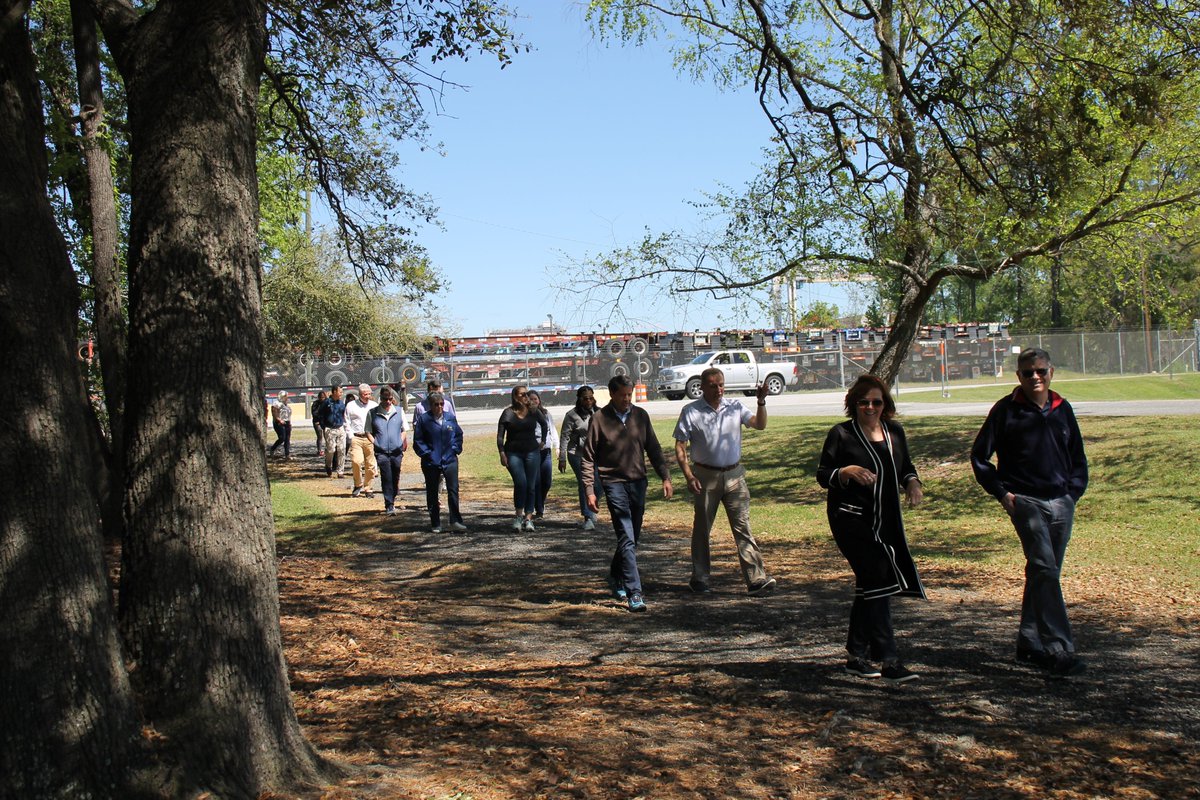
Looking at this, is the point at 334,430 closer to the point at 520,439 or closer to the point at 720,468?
the point at 520,439

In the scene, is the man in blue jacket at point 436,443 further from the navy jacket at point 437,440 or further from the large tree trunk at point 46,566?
the large tree trunk at point 46,566

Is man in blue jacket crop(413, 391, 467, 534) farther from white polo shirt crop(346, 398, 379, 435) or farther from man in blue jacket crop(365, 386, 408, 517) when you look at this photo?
white polo shirt crop(346, 398, 379, 435)

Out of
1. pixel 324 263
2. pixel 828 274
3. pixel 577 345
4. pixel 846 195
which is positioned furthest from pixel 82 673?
pixel 577 345

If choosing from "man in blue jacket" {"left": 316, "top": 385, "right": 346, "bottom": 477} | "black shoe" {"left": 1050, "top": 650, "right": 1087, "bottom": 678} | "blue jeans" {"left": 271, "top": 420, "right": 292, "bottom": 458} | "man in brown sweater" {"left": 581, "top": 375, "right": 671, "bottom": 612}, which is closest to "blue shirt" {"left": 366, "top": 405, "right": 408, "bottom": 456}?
"man in blue jacket" {"left": 316, "top": 385, "right": 346, "bottom": 477}

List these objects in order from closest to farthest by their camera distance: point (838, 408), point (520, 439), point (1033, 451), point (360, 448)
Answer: point (1033, 451)
point (520, 439)
point (360, 448)
point (838, 408)

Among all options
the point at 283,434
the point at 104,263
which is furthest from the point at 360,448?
the point at 283,434

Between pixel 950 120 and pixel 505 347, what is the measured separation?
33.8m

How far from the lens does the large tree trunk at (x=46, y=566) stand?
382 centimetres

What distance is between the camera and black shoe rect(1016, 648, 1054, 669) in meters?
6.29

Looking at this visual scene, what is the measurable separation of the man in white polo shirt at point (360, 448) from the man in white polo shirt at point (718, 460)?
10085 mm

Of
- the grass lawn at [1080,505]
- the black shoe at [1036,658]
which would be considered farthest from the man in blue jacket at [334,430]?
the black shoe at [1036,658]

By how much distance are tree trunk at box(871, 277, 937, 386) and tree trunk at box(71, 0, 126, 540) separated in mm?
9575

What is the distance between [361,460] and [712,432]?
11.1 metres

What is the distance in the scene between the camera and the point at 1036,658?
6.38m
